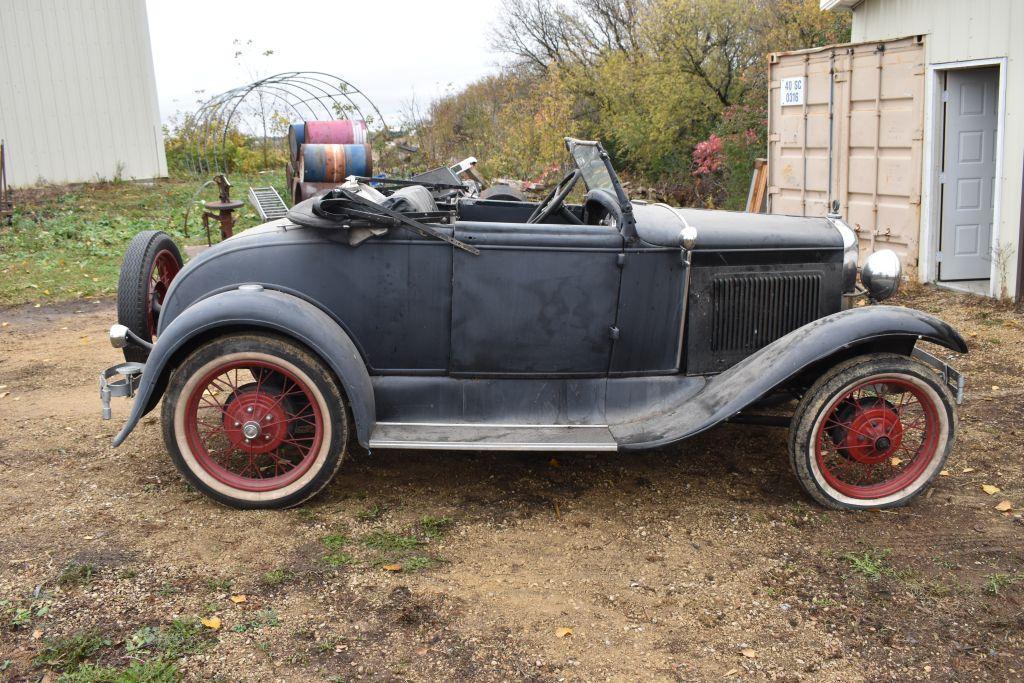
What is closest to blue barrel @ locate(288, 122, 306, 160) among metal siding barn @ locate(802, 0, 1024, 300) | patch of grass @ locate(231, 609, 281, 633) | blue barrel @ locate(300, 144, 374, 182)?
blue barrel @ locate(300, 144, 374, 182)

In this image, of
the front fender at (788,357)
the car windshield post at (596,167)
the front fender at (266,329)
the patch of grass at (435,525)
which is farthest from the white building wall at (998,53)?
the front fender at (266,329)

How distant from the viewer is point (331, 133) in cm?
1359

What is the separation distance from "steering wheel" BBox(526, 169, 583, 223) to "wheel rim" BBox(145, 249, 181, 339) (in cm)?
216

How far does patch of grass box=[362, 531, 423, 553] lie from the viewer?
12.7 feet

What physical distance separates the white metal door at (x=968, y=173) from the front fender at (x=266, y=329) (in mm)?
7613

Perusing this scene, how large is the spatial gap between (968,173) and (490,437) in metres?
7.47

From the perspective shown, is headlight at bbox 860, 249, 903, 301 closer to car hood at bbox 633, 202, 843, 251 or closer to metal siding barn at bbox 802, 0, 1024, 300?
car hood at bbox 633, 202, 843, 251

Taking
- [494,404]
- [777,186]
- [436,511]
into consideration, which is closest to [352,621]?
[436,511]

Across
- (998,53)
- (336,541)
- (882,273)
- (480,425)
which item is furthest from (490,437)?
(998,53)

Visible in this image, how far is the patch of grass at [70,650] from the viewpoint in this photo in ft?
10.0

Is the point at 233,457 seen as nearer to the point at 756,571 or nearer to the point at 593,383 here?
the point at 593,383

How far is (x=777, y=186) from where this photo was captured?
11.9 metres

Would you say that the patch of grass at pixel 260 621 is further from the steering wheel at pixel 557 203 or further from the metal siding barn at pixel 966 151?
the metal siding barn at pixel 966 151

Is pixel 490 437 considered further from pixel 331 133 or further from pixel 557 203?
pixel 331 133
